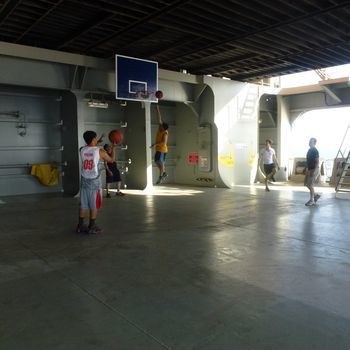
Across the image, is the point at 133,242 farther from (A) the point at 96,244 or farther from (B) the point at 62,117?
(B) the point at 62,117

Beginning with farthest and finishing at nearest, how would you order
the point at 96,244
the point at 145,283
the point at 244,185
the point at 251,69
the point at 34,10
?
the point at 244,185
the point at 251,69
the point at 34,10
the point at 96,244
the point at 145,283

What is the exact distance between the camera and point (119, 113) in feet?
43.1

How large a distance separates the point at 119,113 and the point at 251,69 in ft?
15.7

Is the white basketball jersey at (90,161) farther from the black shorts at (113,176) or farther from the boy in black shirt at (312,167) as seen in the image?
the boy in black shirt at (312,167)

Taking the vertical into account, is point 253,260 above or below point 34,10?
below

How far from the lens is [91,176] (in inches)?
233

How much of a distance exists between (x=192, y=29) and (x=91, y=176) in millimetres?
4732

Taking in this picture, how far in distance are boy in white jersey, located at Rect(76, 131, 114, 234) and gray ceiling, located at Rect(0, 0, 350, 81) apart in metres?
2.91

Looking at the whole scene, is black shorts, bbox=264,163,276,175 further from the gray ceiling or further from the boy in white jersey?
the boy in white jersey

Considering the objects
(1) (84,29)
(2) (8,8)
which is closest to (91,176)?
(2) (8,8)

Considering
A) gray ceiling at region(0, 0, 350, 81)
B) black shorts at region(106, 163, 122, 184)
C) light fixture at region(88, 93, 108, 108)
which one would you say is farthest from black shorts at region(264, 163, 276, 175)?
light fixture at region(88, 93, 108, 108)

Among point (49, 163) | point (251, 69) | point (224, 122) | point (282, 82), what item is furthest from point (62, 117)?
point (282, 82)

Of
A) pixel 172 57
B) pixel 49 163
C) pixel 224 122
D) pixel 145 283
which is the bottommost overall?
pixel 145 283

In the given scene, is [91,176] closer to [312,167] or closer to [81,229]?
[81,229]
